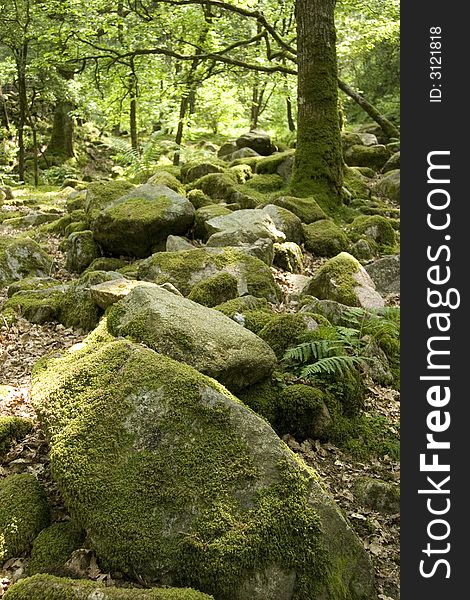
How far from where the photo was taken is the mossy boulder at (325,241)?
955 centimetres

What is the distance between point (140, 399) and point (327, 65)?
9160mm

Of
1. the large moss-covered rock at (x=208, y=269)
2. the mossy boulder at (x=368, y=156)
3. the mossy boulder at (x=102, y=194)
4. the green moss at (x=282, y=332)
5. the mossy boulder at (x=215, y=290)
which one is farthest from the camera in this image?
the mossy boulder at (x=368, y=156)

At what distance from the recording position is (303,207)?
10.4m

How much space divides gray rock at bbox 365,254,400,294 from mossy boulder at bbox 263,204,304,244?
5.04ft

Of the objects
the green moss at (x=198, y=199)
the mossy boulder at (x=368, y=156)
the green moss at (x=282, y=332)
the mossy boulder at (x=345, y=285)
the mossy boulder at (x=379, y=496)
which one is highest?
the mossy boulder at (x=368, y=156)

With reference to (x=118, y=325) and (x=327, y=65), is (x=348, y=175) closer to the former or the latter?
(x=327, y=65)

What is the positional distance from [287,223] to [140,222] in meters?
2.62

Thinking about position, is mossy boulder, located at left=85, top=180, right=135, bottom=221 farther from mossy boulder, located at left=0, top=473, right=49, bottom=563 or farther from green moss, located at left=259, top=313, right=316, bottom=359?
mossy boulder, located at left=0, top=473, right=49, bottom=563

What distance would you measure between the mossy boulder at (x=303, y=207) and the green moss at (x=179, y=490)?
6960 mm

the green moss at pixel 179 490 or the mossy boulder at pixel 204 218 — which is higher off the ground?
the mossy boulder at pixel 204 218

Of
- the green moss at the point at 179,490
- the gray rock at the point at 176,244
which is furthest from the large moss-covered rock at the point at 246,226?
the green moss at the point at 179,490

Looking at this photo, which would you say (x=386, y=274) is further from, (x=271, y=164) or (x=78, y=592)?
(x=78, y=592)

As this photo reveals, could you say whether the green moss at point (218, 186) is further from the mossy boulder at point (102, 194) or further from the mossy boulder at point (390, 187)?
the mossy boulder at point (390, 187)

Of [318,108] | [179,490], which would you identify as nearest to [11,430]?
[179,490]
